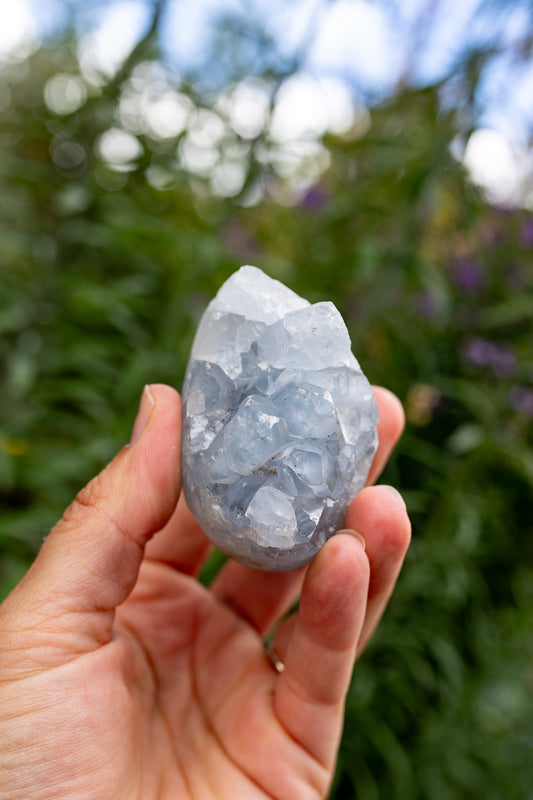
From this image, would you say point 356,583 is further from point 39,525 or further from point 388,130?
point 388,130

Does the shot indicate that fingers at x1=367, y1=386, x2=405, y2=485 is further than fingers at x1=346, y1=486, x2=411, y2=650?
Yes

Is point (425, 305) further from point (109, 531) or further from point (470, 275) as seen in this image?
point (109, 531)

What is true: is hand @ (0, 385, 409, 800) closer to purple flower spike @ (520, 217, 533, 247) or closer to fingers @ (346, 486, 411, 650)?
fingers @ (346, 486, 411, 650)

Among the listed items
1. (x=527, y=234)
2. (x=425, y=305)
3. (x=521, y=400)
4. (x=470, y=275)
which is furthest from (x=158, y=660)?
(x=527, y=234)

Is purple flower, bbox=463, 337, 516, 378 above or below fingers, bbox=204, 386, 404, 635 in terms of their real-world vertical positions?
above

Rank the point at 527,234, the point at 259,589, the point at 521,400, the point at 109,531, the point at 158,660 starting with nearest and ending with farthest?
the point at 109,531 → the point at 158,660 → the point at 259,589 → the point at 521,400 → the point at 527,234

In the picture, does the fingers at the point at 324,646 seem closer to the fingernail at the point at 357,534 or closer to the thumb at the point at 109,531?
the fingernail at the point at 357,534

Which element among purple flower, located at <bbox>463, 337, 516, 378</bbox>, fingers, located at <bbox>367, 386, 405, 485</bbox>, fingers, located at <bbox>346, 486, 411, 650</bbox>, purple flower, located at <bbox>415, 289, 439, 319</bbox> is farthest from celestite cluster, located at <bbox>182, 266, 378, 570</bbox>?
purple flower, located at <bbox>415, 289, 439, 319</bbox>
